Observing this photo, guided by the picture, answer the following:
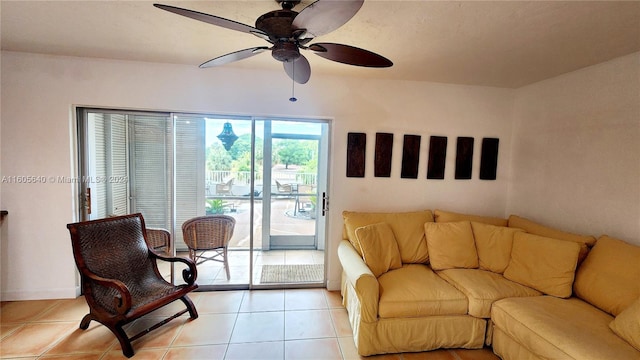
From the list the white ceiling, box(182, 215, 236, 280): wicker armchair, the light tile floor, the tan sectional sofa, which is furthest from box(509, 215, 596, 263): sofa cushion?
box(182, 215, 236, 280): wicker armchair

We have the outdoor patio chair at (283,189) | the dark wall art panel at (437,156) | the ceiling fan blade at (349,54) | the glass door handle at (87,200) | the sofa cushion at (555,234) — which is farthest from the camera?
the outdoor patio chair at (283,189)

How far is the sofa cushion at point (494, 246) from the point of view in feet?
7.76

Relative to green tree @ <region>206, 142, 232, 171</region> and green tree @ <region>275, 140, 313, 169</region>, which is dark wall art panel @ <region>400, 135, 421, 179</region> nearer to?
green tree @ <region>275, 140, 313, 169</region>

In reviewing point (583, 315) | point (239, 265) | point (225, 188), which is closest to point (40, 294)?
point (239, 265)

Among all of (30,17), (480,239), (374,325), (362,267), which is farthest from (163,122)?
(480,239)

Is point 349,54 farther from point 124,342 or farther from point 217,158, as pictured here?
point 124,342

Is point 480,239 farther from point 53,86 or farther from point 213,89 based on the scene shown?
point 53,86

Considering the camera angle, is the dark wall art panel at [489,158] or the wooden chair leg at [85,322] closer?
the wooden chair leg at [85,322]

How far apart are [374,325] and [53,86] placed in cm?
362

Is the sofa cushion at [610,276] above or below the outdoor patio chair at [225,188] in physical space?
below

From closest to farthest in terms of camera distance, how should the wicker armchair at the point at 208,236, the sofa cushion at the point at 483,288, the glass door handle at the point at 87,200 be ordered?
the sofa cushion at the point at 483,288
the glass door handle at the point at 87,200
the wicker armchair at the point at 208,236

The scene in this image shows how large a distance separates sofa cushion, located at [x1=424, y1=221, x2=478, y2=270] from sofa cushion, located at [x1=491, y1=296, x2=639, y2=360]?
0.50 metres

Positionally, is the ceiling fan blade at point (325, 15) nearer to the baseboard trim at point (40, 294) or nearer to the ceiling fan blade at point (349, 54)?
the ceiling fan blade at point (349, 54)

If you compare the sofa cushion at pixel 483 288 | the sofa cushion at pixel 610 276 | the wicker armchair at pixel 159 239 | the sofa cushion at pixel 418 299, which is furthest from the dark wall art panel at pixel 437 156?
the wicker armchair at pixel 159 239
